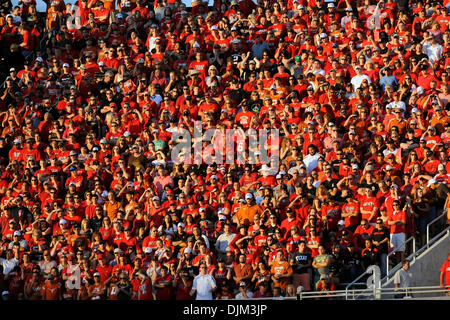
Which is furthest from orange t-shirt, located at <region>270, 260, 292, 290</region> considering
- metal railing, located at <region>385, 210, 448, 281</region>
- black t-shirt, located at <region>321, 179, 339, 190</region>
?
black t-shirt, located at <region>321, 179, 339, 190</region>

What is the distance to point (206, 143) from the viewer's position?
2228 cm

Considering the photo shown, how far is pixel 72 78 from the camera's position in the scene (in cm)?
2502

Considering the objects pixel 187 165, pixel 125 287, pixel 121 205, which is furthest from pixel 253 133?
pixel 125 287

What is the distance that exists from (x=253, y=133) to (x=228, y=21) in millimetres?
4189

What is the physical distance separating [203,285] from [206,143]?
4193mm

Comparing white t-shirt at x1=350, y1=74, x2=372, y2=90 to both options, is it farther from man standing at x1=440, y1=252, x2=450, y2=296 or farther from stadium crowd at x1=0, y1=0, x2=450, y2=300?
man standing at x1=440, y1=252, x2=450, y2=296

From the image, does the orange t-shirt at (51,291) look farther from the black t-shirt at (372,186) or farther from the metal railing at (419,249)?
the metal railing at (419,249)

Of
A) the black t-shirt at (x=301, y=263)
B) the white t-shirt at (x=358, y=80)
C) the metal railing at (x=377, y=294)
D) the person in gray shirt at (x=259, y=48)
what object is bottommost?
the metal railing at (x=377, y=294)

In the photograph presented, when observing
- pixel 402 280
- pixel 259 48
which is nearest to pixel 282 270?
pixel 402 280

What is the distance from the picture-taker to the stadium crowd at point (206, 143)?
62.4 feet

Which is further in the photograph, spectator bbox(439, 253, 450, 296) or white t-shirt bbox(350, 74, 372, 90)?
white t-shirt bbox(350, 74, 372, 90)

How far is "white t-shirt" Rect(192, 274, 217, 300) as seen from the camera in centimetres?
1873

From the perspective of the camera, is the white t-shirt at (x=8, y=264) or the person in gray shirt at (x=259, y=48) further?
the person in gray shirt at (x=259, y=48)

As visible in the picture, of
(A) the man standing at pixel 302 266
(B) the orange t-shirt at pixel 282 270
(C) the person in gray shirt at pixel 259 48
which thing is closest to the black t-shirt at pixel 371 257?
→ (A) the man standing at pixel 302 266
